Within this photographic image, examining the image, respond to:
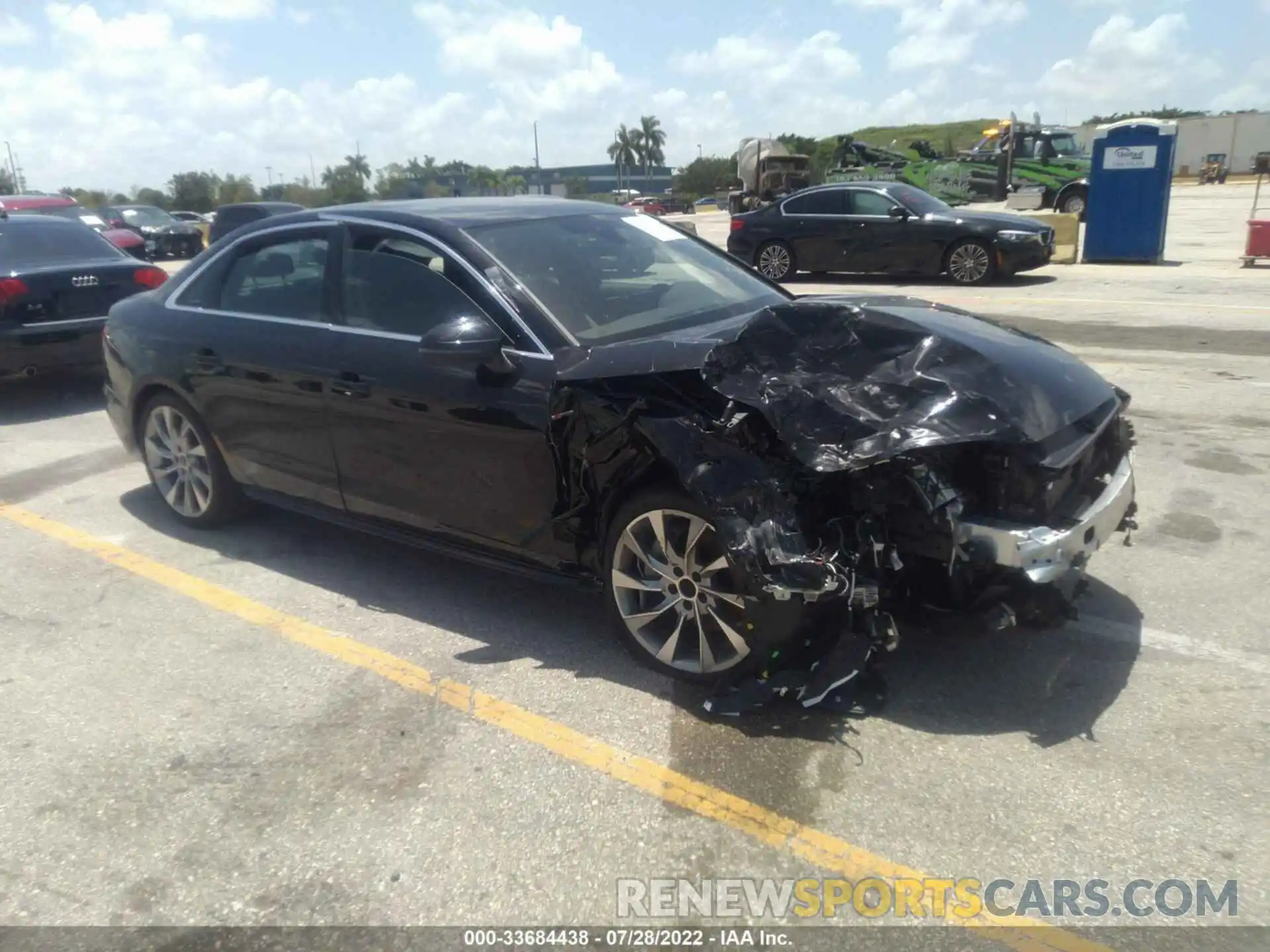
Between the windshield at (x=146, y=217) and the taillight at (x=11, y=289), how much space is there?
69.6 feet

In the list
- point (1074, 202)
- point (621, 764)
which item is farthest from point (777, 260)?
point (621, 764)

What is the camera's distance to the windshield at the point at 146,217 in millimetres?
27406

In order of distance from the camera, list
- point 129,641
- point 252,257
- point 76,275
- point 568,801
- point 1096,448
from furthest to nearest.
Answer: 1. point 76,275
2. point 252,257
3. point 129,641
4. point 1096,448
5. point 568,801

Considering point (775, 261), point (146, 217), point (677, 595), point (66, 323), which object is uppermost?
point (146, 217)

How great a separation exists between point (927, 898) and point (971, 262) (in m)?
13.6

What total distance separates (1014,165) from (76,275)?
23456 millimetres

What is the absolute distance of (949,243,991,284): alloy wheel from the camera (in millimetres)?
14844

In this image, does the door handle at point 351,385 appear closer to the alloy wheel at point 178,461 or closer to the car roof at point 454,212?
the car roof at point 454,212

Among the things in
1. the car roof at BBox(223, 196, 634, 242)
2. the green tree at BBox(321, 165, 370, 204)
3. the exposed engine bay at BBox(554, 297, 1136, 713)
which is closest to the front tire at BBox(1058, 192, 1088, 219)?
the green tree at BBox(321, 165, 370, 204)

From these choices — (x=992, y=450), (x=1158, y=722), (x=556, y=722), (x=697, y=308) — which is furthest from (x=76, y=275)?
(x=1158, y=722)

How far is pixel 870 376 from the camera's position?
136 inches

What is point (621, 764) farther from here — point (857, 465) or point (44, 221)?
point (44, 221)

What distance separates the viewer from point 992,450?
3.31m

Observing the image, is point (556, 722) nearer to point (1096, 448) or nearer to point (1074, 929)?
point (1074, 929)
